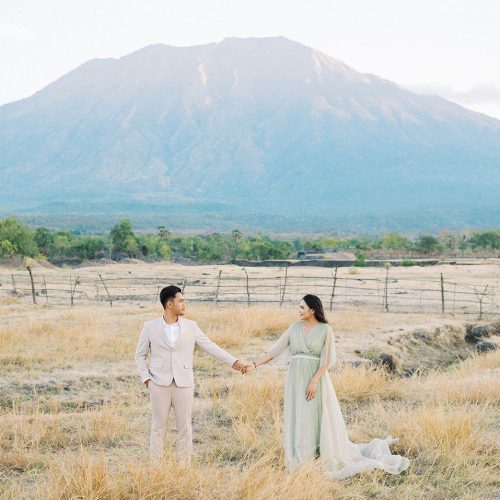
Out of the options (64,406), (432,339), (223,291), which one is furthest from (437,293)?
(64,406)

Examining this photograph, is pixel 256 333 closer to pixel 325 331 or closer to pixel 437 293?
pixel 325 331

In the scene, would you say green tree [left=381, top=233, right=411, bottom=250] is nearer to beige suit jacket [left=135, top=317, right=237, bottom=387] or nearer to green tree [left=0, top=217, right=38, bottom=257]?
green tree [left=0, top=217, right=38, bottom=257]

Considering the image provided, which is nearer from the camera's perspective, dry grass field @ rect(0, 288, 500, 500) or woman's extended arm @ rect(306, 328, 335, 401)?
dry grass field @ rect(0, 288, 500, 500)

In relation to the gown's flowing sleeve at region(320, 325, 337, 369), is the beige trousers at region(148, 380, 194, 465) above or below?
below

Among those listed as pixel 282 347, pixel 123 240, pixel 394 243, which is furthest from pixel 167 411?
pixel 394 243

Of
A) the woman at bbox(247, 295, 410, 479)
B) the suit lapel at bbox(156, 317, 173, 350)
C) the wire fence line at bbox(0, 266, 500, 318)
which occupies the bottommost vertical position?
the wire fence line at bbox(0, 266, 500, 318)

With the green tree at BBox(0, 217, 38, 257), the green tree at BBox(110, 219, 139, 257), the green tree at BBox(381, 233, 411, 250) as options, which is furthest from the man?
the green tree at BBox(381, 233, 411, 250)

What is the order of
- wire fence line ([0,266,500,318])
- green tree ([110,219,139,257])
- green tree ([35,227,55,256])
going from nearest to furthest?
wire fence line ([0,266,500,318])
green tree ([110,219,139,257])
green tree ([35,227,55,256])

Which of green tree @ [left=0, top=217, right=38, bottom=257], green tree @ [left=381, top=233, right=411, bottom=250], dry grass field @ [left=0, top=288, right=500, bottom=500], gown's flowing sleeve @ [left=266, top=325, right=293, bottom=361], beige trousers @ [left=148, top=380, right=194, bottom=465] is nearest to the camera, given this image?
dry grass field @ [left=0, top=288, right=500, bottom=500]

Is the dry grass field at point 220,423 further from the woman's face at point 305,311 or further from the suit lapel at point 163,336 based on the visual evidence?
the woman's face at point 305,311

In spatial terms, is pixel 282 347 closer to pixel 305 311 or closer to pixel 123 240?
pixel 305 311

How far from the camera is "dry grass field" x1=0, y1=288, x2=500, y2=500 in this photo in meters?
6.48

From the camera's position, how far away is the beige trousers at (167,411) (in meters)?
6.95

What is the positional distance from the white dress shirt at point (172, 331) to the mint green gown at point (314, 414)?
1.04m
